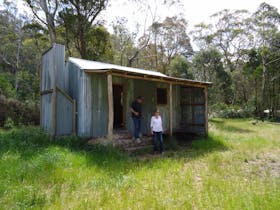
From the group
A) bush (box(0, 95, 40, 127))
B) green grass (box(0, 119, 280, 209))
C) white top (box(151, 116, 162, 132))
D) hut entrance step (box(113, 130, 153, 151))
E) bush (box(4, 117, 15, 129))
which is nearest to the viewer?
green grass (box(0, 119, 280, 209))

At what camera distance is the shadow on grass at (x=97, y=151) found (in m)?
5.45

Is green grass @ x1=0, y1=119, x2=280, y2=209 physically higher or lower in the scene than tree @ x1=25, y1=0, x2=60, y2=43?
lower

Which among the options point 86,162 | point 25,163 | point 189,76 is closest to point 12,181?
point 25,163

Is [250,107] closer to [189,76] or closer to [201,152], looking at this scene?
[189,76]

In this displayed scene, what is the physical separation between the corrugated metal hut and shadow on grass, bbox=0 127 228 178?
0.62 m

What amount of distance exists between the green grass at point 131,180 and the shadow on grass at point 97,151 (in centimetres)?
3

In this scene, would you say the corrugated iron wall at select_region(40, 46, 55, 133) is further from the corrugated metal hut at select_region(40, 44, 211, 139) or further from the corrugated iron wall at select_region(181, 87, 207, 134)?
the corrugated iron wall at select_region(181, 87, 207, 134)

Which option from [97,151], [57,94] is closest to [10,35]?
[57,94]

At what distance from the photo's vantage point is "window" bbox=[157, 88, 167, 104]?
10.7 meters

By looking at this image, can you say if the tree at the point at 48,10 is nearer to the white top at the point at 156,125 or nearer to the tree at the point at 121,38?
the tree at the point at 121,38

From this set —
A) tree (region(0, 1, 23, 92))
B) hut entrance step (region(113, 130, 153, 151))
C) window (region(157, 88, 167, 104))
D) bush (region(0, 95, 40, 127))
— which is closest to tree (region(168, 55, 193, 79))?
window (region(157, 88, 167, 104))

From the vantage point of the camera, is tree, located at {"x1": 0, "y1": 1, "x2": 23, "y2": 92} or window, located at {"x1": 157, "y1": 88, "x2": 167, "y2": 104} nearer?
window, located at {"x1": 157, "y1": 88, "x2": 167, "y2": 104}

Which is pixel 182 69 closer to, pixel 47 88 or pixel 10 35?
pixel 47 88

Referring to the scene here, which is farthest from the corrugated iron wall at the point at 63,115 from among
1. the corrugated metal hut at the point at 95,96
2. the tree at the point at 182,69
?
the tree at the point at 182,69
